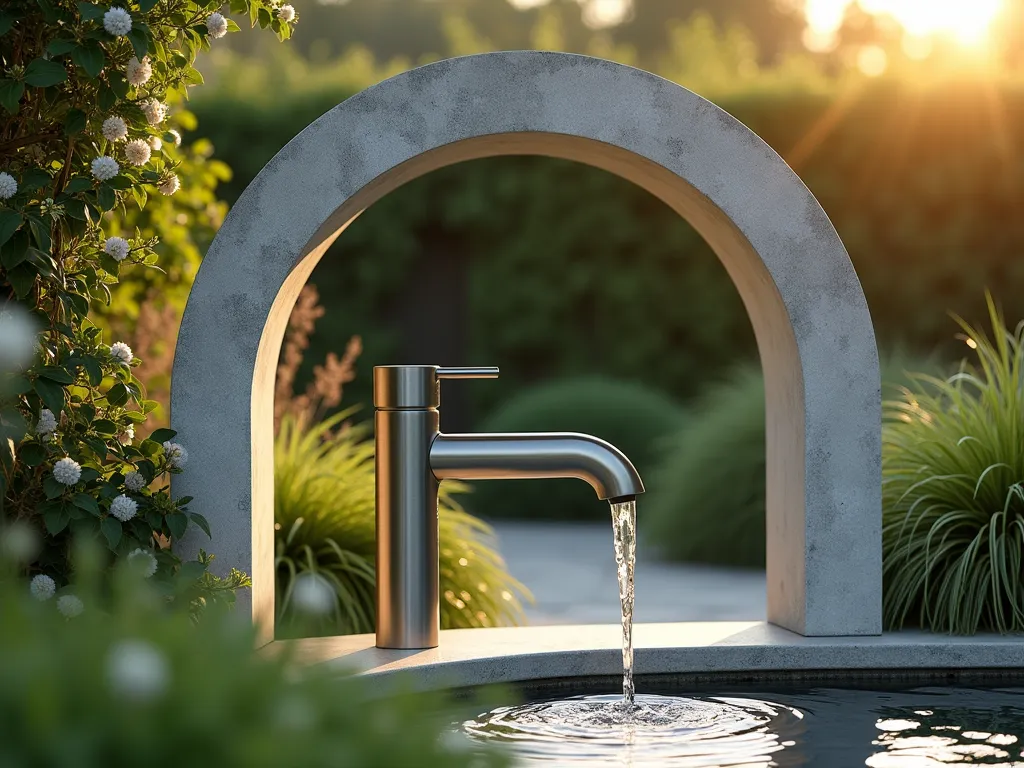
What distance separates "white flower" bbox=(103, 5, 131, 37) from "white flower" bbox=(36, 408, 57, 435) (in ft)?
3.31

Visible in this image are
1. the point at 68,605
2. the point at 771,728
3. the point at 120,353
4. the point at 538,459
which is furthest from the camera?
the point at 538,459

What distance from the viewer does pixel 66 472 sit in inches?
129

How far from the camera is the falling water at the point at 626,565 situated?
11.6 ft

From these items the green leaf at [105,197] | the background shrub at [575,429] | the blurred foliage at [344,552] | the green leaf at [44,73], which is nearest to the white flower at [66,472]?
the green leaf at [105,197]

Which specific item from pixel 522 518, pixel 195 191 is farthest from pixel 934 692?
pixel 522 518

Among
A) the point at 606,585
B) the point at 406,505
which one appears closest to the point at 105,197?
the point at 406,505

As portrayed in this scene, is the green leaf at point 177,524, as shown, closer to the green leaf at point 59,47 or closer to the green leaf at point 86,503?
the green leaf at point 86,503

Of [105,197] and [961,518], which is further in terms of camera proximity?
[961,518]

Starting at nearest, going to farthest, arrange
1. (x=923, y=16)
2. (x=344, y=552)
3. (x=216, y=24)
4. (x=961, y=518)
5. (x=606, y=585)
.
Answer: (x=216, y=24), (x=961, y=518), (x=344, y=552), (x=606, y=585), (x=923, y=16)

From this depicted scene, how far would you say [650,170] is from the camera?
13.5ft

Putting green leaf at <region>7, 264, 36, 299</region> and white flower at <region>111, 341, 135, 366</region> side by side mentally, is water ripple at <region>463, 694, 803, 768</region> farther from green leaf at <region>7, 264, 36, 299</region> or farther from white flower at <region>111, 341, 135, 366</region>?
green leaf at <region>7, 264, 36, 299</region>

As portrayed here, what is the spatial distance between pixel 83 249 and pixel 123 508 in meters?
0.79

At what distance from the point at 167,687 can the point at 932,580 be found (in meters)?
3.58

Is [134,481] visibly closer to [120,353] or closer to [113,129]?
[120,353]
